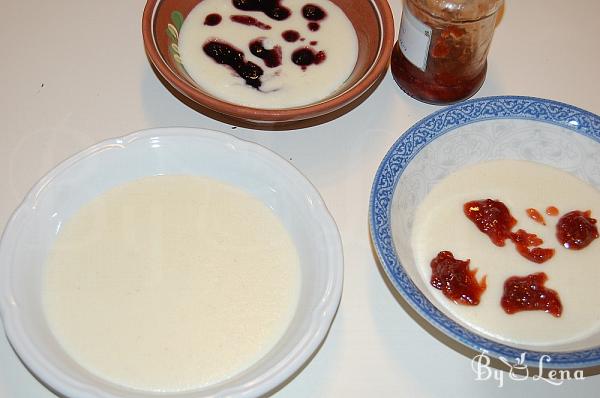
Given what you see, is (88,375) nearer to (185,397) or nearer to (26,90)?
(185,397)

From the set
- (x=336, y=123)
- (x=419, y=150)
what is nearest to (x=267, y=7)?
(x=336, y=123)

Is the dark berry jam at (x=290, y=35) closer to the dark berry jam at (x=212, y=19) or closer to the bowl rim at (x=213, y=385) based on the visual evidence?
the dark berry jam at (x=212, y=19)

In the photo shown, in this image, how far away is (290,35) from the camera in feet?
5.93

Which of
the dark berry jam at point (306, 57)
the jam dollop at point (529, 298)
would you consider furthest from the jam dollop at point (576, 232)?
the dark berry jam at point (306, 57)

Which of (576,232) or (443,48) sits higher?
(443,48)

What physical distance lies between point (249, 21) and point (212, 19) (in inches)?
3.9

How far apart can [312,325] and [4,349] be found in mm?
590

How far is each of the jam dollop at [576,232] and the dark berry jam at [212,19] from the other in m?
1.00

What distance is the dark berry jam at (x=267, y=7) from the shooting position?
6.05 ft

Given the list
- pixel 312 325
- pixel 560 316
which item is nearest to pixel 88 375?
pixel 312 325

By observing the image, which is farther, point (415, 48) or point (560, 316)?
point (415, 48)

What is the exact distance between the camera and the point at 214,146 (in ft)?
4.89

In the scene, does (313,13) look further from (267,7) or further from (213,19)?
(213,19)

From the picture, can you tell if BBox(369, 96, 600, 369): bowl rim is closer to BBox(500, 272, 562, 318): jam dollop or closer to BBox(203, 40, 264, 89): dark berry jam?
BBox(500, 272, 562, 318): jam dollop
